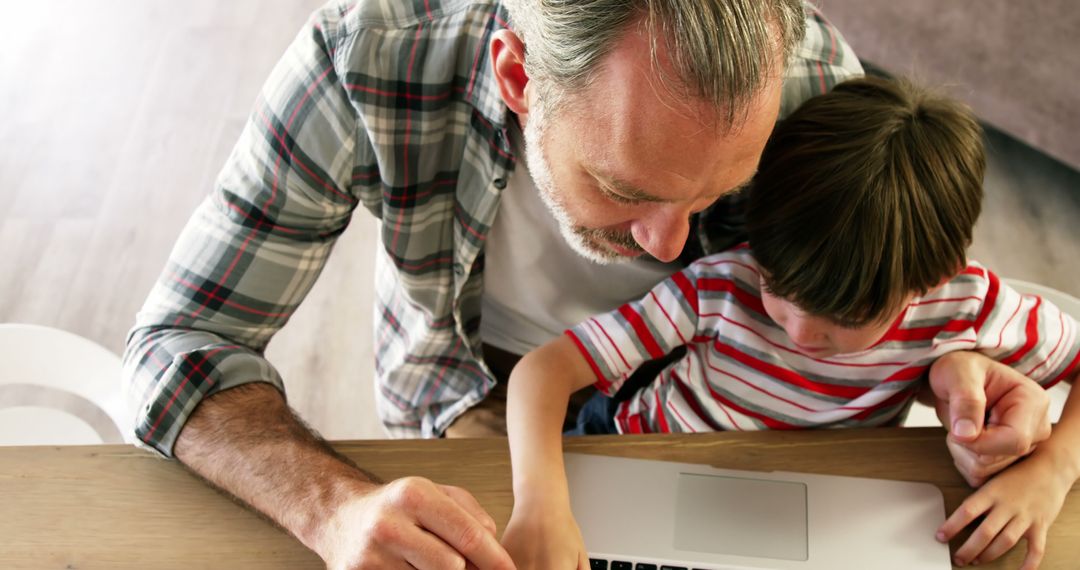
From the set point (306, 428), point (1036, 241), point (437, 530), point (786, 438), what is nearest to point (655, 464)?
point (786, 438)

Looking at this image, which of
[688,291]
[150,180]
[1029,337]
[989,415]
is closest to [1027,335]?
[1029,337]

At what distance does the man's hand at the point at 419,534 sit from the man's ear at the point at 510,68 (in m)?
0.37

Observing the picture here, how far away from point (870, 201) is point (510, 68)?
0.36 meters

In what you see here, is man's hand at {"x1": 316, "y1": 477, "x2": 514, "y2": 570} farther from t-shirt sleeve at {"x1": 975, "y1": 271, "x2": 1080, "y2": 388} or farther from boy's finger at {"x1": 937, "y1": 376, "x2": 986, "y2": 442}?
t-shirt sleeve at {"x1": 975, "y1": 271, "x2": 1080, "y2": 388}

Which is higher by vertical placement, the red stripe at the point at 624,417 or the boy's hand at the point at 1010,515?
the boy's hand at the point at 1010,515

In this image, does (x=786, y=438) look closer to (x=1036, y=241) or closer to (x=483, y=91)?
(x=483, y=91)

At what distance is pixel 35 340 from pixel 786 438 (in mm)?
896

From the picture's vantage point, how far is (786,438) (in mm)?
976

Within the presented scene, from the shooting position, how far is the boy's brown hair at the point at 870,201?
0.92 meters

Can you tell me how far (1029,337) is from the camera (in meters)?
1.00

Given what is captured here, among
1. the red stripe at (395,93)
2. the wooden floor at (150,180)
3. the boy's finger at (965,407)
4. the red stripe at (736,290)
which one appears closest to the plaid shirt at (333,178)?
the red stripe at (395,93)

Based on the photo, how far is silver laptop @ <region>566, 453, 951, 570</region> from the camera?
35.7 inches

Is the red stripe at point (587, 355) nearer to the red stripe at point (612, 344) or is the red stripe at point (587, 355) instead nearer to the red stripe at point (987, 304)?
the red stripe at point (612, 344)

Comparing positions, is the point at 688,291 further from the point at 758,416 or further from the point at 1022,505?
the point at 1022,505
